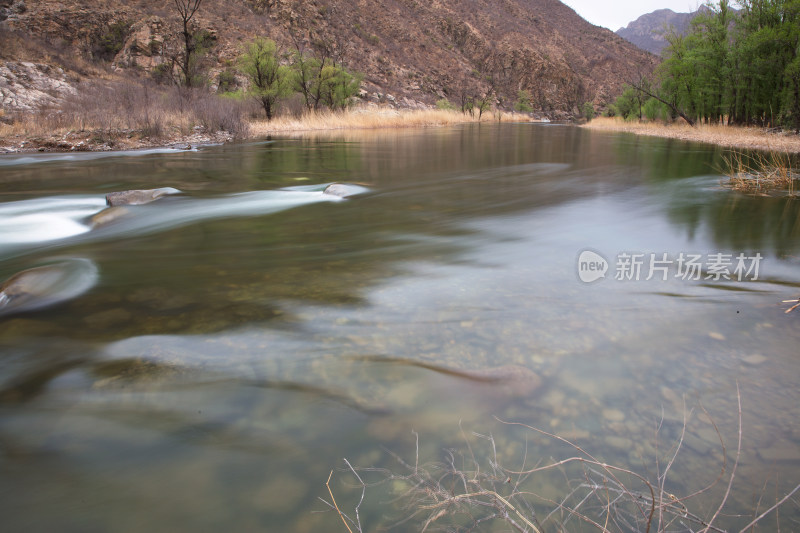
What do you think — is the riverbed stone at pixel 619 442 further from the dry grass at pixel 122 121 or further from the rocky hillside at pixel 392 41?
the rocky hillside at pixel 392 41

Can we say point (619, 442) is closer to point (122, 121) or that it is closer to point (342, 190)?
point (342, 190)

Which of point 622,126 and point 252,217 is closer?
point 252,217

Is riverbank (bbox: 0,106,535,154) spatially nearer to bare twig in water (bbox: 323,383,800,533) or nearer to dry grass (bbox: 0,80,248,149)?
dry grass (bbox: 0,80,248,149)

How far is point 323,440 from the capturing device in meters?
1.88

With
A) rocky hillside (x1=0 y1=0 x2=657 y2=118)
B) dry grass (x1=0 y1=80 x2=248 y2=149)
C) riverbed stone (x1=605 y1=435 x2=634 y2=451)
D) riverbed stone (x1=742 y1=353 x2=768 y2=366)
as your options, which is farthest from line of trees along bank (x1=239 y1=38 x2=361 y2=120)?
riverbed stone (x1=605 y1=435 x2=634 y2=451)

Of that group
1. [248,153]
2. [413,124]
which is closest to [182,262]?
[248,153]

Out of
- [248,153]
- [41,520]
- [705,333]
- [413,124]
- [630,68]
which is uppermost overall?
[630,68]

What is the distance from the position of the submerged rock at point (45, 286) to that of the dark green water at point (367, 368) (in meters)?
0.05

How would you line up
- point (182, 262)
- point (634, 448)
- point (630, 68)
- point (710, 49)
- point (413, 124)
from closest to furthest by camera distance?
1. point (634, 448)
2. point (182, 262)
3. point (710, 49)
4. point (413, 124)
5. point (630, 68)

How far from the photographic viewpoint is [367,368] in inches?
94.0

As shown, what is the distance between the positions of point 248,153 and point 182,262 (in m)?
10.9

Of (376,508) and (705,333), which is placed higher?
(705,333)

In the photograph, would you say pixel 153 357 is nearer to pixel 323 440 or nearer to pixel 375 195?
pixel 323 440

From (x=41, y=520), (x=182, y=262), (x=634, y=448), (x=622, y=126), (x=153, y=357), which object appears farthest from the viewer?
(x=622, y=126)
